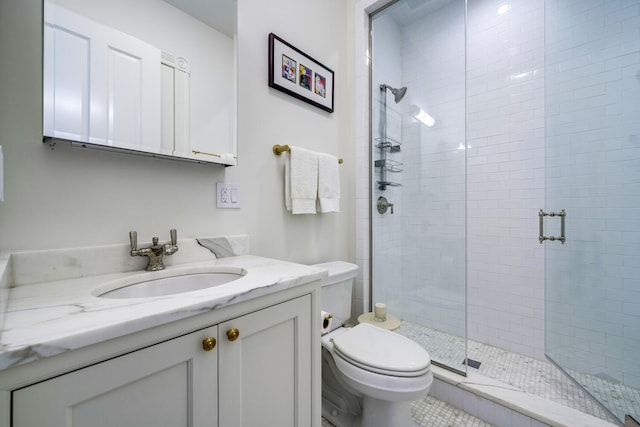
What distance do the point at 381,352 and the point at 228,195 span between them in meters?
0.96

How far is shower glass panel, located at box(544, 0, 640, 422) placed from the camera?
1.32m

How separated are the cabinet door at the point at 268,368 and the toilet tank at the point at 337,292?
51cm

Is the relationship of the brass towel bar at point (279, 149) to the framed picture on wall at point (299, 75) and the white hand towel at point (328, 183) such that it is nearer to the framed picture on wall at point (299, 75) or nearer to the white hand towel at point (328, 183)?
the white hand towel at point (328, 183)

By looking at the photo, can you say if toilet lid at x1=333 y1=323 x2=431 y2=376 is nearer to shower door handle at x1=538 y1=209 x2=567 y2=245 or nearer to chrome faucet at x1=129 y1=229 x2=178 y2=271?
chrome faucet at x1=129 y1=229 x2=178 y2=271

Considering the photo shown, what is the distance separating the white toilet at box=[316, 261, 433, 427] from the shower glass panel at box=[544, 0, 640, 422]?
101 centimetres

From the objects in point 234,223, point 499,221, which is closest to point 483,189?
point 499,221

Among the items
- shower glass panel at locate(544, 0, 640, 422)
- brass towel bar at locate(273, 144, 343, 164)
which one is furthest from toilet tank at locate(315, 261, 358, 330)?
shower glass panel at locate(544, 0, 640, 422)

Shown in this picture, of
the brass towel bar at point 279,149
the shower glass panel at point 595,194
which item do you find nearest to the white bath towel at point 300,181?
the brass towel bar at point 279,149

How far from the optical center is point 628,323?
1.34m

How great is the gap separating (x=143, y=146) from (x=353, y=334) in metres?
1.17

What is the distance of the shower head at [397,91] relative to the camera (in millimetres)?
1989

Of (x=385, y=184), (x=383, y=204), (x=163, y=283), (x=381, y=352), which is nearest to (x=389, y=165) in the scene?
(x=385, y=184)

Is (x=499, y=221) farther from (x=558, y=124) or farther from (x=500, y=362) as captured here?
(x=500, y=362)

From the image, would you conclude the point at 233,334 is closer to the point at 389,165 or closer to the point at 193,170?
the point at 193,170
